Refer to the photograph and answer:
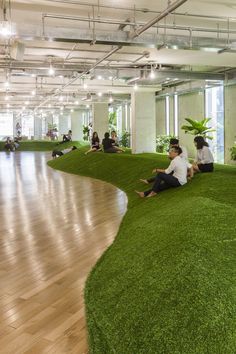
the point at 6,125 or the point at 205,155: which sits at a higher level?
the point at 6,125

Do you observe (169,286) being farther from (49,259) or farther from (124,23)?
(124,23)

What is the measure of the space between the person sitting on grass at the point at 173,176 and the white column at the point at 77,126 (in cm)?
1990

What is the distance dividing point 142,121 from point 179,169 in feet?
25.7

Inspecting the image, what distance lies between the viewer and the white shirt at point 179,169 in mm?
7094

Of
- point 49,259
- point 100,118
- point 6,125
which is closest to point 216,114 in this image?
point 100,118

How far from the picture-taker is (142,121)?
14812mm

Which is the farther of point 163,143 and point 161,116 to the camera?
point 161,116

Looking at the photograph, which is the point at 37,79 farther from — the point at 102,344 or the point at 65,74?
the point at 102,344

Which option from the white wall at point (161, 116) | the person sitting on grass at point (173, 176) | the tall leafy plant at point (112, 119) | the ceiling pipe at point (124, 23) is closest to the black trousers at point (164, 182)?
the person sitting on grass at point (173, 176)

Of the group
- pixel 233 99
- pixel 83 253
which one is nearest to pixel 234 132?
pixel 233 99

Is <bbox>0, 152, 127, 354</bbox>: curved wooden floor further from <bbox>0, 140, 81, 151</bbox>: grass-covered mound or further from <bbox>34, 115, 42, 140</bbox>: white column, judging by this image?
<bbox>34, 115, 42, 140</bbox>: white column

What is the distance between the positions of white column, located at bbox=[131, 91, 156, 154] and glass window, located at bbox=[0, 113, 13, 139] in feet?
80.8

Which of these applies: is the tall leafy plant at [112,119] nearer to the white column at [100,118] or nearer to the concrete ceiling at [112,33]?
the white column at [100,118]

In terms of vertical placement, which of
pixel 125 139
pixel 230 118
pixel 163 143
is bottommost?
pixel 163 143
